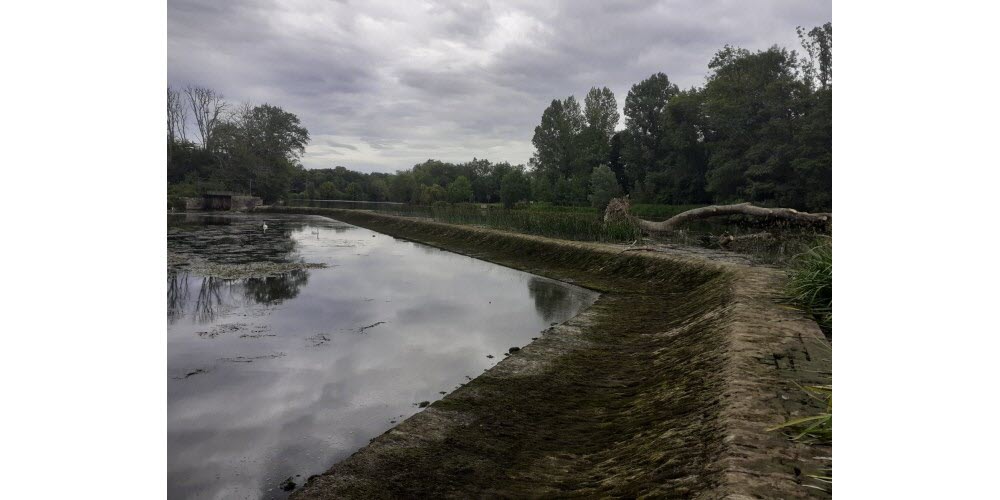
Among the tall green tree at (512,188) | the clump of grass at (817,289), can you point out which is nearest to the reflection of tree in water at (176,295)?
the clump of grass at (817,289)

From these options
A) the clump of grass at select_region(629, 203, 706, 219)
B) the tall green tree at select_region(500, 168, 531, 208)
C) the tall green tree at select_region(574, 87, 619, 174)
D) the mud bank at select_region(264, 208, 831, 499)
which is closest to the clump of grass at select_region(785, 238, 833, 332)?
the mud bank at select_region(264, 208, 831, 499)

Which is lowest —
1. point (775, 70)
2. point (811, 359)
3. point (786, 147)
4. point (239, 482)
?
point (239, 482)

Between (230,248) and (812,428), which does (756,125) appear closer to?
(230,248)

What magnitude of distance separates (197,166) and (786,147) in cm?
5936

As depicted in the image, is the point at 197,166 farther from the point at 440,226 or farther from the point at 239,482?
the point at 239,482

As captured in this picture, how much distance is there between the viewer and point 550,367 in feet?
18.1

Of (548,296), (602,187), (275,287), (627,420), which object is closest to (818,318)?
(627,420)

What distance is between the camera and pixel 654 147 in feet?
174

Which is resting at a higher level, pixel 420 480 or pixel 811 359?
pixel 811 359

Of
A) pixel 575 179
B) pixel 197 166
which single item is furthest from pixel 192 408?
pixel 197 166

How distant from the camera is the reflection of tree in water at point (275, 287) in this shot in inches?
375

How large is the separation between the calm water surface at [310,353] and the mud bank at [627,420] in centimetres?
53

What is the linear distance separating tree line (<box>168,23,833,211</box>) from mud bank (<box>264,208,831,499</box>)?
26.1 metres

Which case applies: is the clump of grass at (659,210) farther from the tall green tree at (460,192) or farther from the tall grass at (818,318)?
the tall grass at (818,318)
